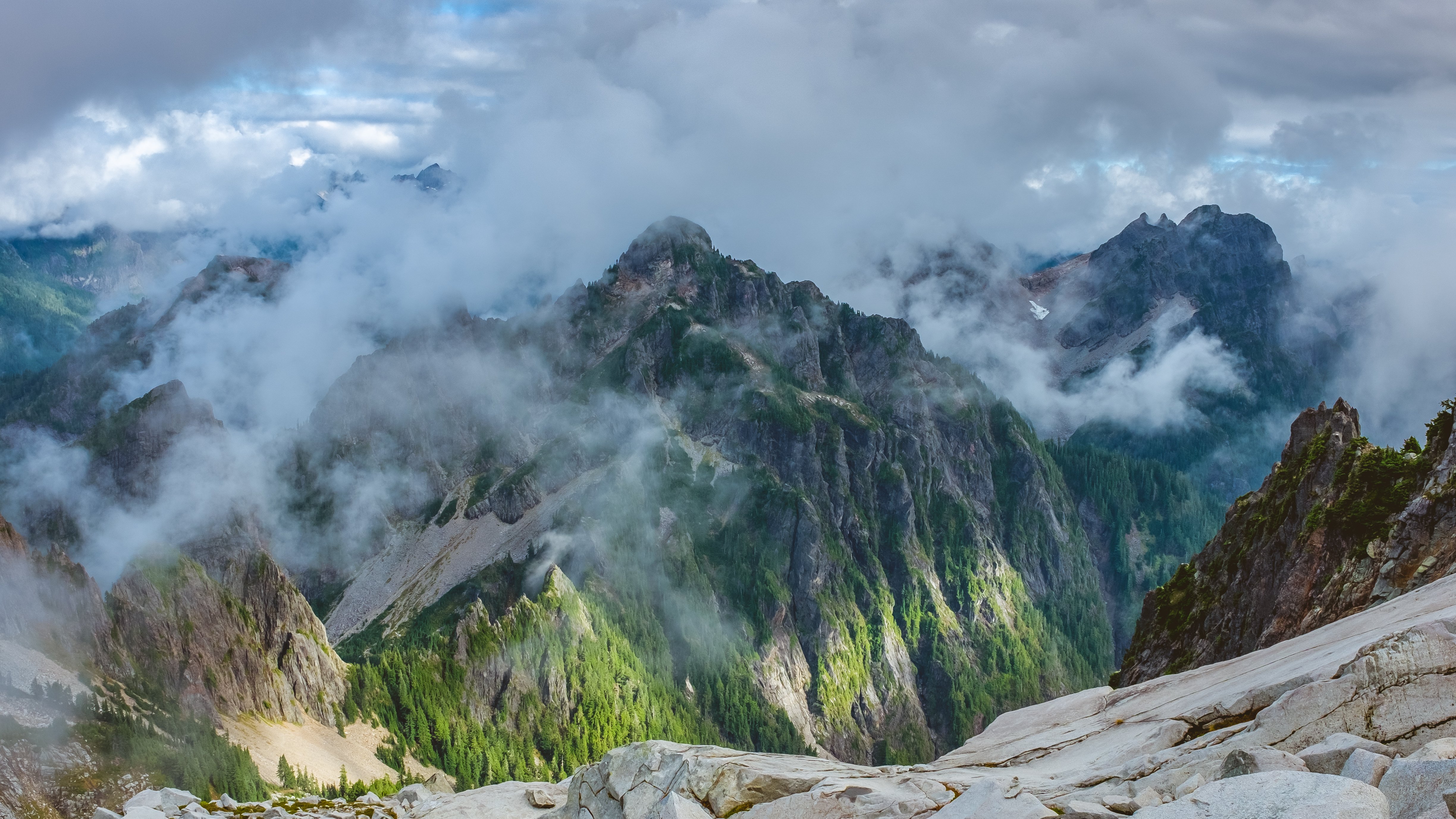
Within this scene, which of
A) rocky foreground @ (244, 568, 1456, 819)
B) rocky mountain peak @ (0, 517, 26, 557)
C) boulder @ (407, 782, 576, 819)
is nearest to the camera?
rocky foreground @ (244, 568, 1456, 819)

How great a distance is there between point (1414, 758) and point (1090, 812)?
680cm

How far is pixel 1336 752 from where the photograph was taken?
21.8 metres

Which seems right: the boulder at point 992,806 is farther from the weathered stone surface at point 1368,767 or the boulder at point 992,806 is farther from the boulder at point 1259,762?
the weathered stone surface at point 1368,767

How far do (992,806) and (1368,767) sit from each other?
8.57 meters

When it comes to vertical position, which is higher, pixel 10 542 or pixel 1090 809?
pixel 10 542

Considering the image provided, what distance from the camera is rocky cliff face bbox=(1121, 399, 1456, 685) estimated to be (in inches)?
1876

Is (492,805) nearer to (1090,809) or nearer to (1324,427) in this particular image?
(1090,809)

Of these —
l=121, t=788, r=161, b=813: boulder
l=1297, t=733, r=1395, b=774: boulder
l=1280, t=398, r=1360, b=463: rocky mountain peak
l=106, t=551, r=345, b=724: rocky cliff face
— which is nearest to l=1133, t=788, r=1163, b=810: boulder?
l=1297, t=733, r=1395, b=774: boulder

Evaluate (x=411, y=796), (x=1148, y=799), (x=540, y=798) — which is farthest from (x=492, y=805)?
(x=1148, y=799)

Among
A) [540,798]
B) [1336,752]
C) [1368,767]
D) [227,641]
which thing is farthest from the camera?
[227,641]

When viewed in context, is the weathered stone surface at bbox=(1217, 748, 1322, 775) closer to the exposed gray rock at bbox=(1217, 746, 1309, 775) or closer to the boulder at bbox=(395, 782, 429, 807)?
the exposed gray rock at bbox=(1217, 746, 1309, 775)

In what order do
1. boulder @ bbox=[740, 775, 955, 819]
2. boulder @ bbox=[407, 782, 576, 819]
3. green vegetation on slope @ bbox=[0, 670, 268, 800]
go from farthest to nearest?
1. green vegetation on slope @ bbox=[0, 670, 268, 800]
2. boulder @ bbox=[407, 782, 576, 819]
3. boulder @ bbox=[740, 775, 955, 819]

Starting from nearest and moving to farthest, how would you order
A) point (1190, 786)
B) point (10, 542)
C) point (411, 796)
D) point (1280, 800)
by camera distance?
point (1280, 800)
point (1190, 786)
point (411, 796)
point (10, 542)

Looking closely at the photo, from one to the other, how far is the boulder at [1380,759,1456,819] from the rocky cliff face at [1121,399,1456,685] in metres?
26.7
